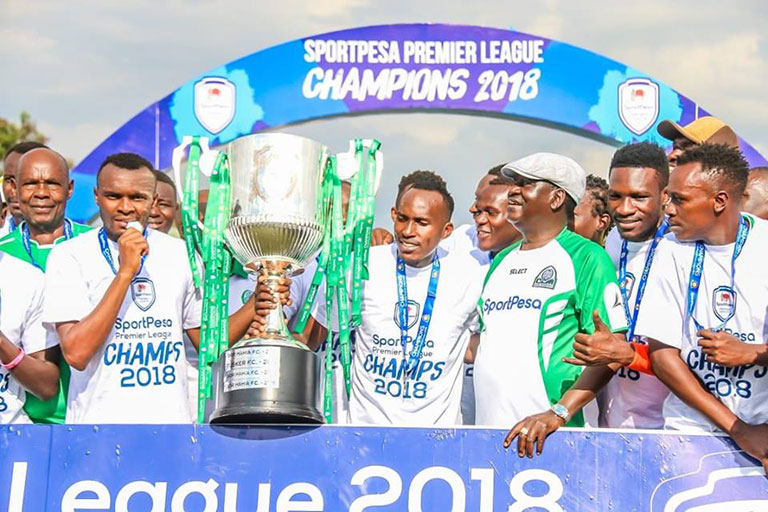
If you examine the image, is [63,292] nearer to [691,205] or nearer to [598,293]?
[598,293]

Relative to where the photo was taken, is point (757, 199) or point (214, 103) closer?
point (757, 199)

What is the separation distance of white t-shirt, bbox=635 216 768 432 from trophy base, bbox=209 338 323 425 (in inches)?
54.3

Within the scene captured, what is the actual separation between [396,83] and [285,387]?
8160 mm

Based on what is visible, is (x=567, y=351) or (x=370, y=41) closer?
(x=567, y=351)

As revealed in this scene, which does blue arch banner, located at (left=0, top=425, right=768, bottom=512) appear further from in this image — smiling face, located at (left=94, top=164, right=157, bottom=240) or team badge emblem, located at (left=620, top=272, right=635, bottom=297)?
smiling face, located at (left=94, top=164, right=157, bottom=240)

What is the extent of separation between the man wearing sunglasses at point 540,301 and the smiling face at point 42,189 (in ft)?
7.37

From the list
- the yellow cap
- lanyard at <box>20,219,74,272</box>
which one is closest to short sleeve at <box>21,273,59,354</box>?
lanyard at <box>20,219,74,272</box>

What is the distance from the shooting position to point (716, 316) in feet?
15.0

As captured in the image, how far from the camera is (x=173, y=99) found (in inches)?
481

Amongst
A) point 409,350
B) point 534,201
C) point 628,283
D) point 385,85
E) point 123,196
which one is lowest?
point 409,350

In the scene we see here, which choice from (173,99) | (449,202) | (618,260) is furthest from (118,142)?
(618,260)

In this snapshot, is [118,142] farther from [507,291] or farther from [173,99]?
[507,291]

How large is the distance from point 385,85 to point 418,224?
6.58 meters

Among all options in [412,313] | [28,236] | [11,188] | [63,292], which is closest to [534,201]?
[412,313]
